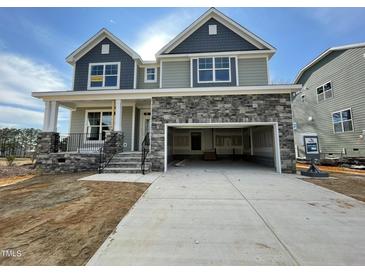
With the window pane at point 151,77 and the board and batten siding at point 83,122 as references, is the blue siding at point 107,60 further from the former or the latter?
the board and batten siding at point 83,122

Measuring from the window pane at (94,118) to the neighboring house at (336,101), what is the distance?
16503 millimetres

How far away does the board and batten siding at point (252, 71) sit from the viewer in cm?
1072

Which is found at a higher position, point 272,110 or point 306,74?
point 306,74

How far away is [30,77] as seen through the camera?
13.0 metres

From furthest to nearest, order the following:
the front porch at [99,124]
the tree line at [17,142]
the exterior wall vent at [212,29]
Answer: the tree line at [17,142]
the exterior wall vent at [212,29]
the front porch at [99,124]

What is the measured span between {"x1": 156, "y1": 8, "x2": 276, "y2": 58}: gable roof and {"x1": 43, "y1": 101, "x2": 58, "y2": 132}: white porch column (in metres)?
6.69

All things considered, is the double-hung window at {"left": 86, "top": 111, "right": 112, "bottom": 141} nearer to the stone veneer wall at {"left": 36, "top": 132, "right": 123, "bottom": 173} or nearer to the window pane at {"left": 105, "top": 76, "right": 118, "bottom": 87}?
the window pane at {"left": 105, "top": 76, "right": 118, "bottom": 87}

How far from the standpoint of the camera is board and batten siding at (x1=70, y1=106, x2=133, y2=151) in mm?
11090

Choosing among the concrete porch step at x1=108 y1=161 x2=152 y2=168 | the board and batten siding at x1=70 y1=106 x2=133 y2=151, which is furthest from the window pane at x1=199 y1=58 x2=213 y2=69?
the concrete porch step at x1=108 y1=161 x2=152 y2=168

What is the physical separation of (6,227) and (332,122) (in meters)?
17.5

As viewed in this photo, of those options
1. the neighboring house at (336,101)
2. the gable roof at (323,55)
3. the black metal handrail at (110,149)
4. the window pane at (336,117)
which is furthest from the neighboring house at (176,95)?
the window pane at (336,117)

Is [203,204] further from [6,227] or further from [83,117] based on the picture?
[83,117]

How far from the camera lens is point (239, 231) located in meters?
2.79
